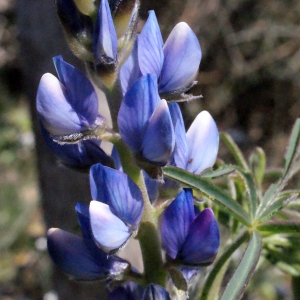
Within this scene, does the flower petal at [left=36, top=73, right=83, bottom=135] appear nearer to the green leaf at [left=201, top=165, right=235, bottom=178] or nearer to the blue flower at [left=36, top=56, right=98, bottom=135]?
the blue flower at [left=36, top=56, right=98, bottom=135]

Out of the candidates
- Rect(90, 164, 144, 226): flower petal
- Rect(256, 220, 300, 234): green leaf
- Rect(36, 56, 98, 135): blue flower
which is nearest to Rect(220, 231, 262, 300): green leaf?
Rect(256, 220, 300, 234): green leaf

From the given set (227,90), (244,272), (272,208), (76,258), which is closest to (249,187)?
(272,208)

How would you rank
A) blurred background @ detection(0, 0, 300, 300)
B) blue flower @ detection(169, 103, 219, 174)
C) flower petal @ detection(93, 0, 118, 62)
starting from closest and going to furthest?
flower petal @ detection(93, 0, 118, 62) → blue flower @ detection(169, 103, 219, 174) → blurred background @ detection(0, 0, 300, 300)

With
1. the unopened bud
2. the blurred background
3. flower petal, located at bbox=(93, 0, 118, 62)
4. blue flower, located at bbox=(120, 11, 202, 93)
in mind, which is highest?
the unopened bud

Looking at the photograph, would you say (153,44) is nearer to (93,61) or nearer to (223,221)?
(93,61)

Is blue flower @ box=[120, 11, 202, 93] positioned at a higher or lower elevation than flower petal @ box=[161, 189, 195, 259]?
higher

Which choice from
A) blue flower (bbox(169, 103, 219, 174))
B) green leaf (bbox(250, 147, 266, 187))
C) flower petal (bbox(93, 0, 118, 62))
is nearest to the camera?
flower petal (bbox(93, 0, 118, 62))

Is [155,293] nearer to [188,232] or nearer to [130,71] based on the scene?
[188,232]
